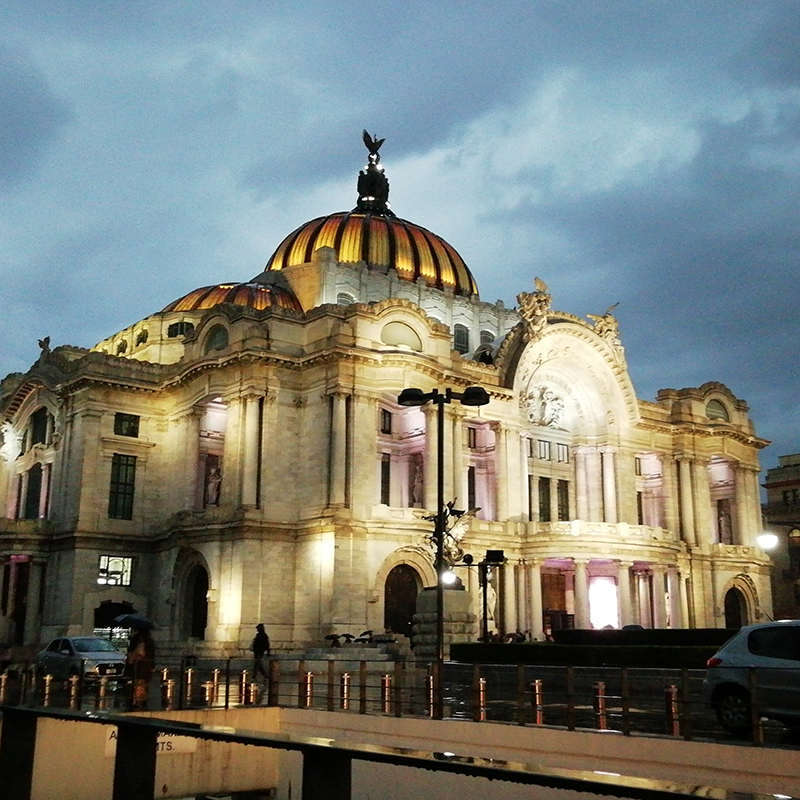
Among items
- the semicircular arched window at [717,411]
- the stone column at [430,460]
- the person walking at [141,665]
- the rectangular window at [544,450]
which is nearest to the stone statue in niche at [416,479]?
the stone column at [430,460]

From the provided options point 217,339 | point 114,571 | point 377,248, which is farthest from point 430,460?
point 377,248

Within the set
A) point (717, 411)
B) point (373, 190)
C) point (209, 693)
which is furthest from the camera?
point (373, 190)

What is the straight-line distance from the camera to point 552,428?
58344 millimetres

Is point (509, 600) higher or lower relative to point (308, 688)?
higher

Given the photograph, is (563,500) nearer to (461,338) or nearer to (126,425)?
(461,338)

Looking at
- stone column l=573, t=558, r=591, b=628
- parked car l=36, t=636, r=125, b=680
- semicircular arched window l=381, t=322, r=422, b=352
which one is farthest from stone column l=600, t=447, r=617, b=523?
parked car l=36, t=636, r=125, b=680

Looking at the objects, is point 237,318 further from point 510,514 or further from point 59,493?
point 510,514

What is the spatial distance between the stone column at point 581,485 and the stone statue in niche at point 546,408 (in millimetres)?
1915

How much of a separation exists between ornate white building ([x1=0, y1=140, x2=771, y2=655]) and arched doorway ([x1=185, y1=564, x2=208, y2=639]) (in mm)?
112

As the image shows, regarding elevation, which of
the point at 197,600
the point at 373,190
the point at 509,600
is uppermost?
the point at 373,190

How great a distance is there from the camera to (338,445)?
149 ft

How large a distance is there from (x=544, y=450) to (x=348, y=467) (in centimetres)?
1675

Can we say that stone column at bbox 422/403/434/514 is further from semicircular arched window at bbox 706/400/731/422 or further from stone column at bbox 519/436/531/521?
semicircular arched window at bbox 706/400/731/422

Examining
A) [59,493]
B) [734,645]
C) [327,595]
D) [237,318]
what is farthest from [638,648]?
[59,493]
